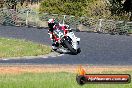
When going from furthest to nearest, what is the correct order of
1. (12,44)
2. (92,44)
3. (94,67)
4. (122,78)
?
(92,44) → (12,44) → (94,67) → (122,78)

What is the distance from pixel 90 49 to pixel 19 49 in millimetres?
5443

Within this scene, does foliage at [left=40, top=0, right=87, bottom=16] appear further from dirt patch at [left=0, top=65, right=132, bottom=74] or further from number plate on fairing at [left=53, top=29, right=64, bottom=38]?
dirt patch at [left=0, top=65, right=132, bottom=74]

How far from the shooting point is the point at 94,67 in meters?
20.6

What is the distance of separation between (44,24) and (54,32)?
19080 millimetres

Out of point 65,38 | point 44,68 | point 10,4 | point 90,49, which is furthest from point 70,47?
point 10,4

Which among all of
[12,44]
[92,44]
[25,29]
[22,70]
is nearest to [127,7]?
[25,29]

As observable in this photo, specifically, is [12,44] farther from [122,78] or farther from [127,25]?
[122,78]

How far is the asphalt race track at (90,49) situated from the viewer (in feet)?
75.1

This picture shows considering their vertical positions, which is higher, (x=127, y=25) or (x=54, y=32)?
(x=54, y=32)

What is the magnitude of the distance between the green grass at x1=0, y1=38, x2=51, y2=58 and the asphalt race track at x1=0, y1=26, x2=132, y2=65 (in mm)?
1873

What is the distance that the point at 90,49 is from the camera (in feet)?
96.3

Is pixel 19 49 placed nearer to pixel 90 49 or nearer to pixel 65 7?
pixel 90 49

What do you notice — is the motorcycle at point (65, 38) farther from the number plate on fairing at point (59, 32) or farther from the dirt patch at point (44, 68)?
the dirt patch at point (44, 68)

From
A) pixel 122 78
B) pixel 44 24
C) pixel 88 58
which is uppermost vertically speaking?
pixel 122 78
